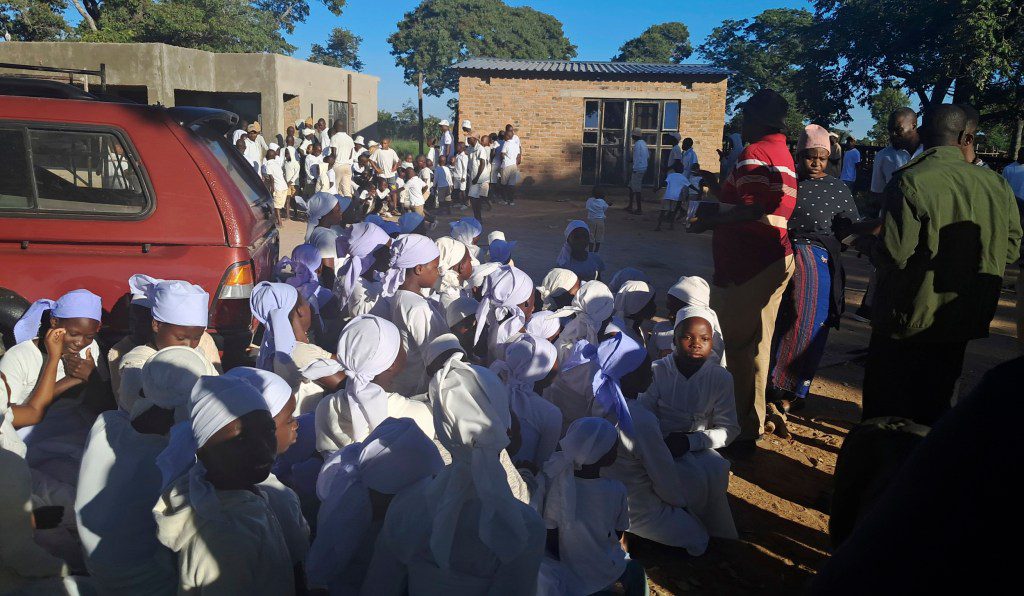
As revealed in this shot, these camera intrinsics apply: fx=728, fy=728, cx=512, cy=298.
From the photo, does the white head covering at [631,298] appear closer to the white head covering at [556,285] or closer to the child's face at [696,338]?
the white head covering at [556,285]

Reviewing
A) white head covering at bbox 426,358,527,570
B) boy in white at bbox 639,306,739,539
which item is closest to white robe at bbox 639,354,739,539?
boy in white at bbox 639,306,739,539

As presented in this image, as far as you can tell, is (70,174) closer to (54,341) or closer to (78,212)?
(78,212)

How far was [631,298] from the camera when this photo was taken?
5105 millimetres

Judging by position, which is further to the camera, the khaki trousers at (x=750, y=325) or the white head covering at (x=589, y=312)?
the white head covering at (x=589, y=312)

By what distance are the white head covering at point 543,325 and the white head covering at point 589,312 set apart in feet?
0.75

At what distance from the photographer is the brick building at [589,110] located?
1828 cm

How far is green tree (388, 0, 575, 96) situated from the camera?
54062 mm

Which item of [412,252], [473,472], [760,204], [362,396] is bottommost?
[362,396]

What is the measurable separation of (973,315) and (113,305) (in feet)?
14.3

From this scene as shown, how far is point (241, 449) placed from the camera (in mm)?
2201

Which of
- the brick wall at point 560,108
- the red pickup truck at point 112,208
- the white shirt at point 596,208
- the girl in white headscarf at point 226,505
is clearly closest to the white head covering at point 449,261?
the red pickup truck at point 112,208

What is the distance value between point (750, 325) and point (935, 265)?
1.08 metres

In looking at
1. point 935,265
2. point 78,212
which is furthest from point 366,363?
point 935,265

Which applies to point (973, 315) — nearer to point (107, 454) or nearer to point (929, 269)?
point (929, 269)
